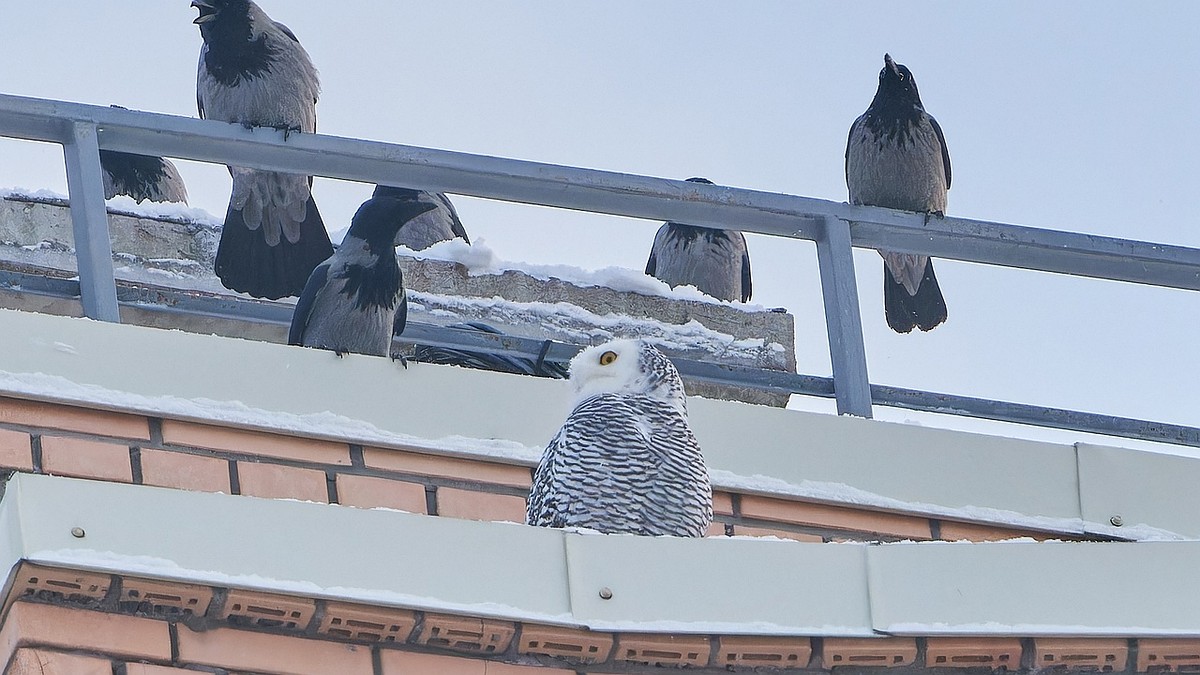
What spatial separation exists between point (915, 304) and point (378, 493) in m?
4.60

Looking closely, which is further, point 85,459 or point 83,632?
point 85,459

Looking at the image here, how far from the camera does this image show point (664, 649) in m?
3.20

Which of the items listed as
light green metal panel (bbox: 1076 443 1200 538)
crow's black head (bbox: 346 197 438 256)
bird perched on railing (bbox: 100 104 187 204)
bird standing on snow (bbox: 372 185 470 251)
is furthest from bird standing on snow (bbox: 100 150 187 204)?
light green metal panel (bbox: 1076 443 1200 538)

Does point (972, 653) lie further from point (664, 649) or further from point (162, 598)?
point (162, 598)

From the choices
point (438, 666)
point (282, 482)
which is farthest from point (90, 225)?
point (438, 666)

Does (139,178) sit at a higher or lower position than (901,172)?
higher

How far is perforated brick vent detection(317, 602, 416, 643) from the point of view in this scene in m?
3.05

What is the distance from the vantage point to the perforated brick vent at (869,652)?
326 cm

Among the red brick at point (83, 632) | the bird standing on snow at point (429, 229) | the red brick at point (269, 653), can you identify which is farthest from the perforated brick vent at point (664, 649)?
the bird standing on snow at point (429, 229)

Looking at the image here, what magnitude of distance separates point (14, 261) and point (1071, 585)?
350 cm

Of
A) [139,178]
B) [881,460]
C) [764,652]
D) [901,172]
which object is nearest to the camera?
[764,652]

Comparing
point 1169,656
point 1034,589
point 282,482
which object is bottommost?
point 1169,656

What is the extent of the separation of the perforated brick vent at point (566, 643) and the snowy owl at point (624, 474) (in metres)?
0.41

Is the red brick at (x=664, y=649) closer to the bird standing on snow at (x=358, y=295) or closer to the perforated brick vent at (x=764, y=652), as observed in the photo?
the perforated brick vent at (x=764, y=652)
